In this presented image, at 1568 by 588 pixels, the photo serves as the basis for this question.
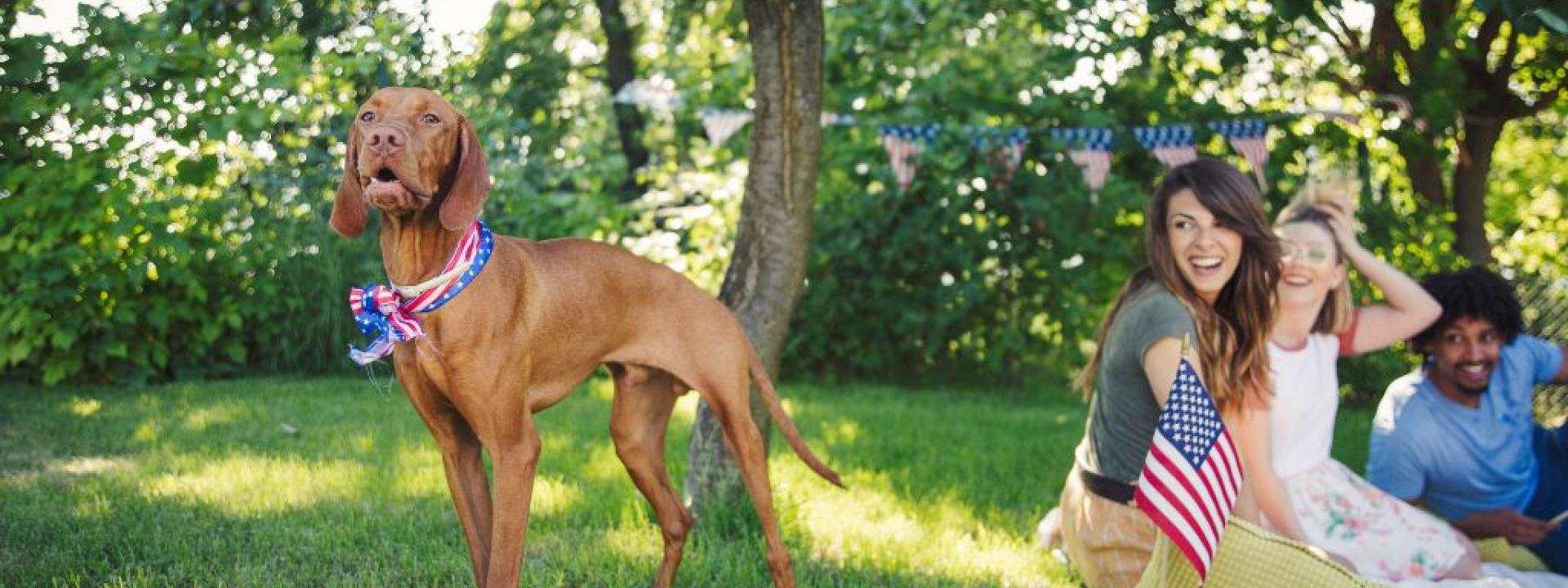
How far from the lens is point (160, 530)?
4.11 m

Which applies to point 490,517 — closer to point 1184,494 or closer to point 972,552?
point 1184,494

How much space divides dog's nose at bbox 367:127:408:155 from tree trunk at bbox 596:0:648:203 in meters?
11.6

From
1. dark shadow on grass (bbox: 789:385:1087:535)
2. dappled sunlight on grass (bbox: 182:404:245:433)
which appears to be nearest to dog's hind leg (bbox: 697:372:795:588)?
dark shadow on grass (bbox: 789:385:1087:535)

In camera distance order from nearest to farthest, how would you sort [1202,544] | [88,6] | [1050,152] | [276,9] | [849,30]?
[1202,544] < [88,6] < [276,9] < [1050,152] < [849,30]

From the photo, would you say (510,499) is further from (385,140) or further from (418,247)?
(385,140)

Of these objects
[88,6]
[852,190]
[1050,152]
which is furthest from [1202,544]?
[852,190]

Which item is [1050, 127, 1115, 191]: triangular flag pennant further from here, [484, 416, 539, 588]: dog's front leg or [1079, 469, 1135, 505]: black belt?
[484, 416, 539, 588]: dog's front leg

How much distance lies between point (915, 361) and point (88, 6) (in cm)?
713

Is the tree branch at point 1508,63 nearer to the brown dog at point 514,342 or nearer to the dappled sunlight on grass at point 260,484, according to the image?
the brown dog at point 514,342

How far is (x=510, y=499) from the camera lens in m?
2.82

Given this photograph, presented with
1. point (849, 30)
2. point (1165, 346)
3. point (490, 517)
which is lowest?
point (490, 517)

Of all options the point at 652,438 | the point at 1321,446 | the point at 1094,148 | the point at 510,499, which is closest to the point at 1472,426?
the point at 1321,446

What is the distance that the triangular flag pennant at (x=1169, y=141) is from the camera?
7203 millimetres

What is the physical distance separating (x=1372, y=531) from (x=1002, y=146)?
531 centimetres
